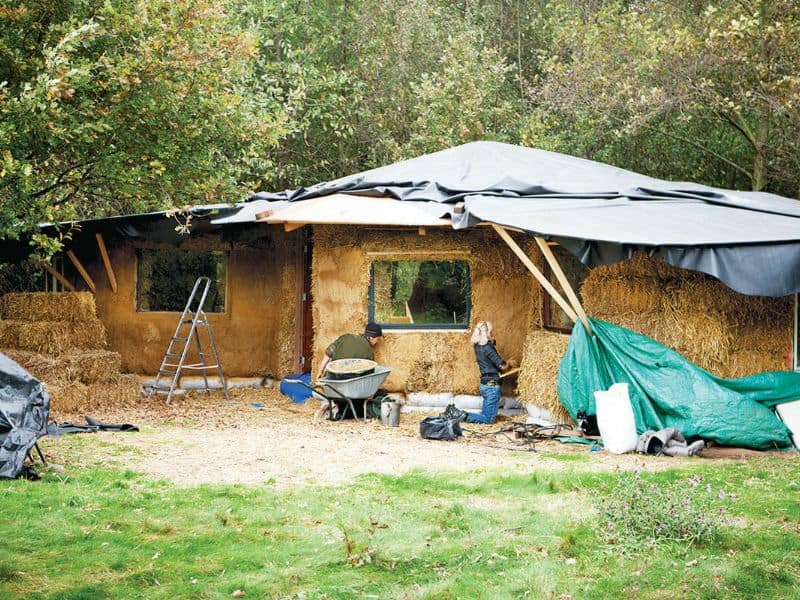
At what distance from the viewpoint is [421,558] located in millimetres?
5262

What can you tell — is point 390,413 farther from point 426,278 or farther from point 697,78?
point 697,78

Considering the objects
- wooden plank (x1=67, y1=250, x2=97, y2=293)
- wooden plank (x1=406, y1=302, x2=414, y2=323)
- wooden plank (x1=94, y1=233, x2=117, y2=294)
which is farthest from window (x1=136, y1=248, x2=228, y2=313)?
wooden plank (x1=406, y1=302, x2=414, y2=323)

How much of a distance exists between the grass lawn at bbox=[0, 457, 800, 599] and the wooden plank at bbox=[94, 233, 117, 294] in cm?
644

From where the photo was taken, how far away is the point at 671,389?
29.2 feet

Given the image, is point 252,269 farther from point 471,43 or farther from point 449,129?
point 471,43

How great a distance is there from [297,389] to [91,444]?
4275 millimetres

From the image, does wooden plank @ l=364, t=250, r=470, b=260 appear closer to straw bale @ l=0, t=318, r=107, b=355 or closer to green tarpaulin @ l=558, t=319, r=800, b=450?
green tarpaulin @ l=558, t=319, r=800, b=450

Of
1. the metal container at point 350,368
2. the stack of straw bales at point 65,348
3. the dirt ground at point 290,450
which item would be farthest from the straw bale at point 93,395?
the metal container at point 350,368

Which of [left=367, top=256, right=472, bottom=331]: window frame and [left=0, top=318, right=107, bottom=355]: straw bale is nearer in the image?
[left=0, top=318, right=107, bottom=355]: straw bale

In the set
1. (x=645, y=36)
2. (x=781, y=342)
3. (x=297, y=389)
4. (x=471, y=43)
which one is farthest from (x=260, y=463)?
(x=471, y=43)

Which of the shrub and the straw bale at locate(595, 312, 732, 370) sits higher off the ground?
the straw bale at locate(595, 312, 732, 370)

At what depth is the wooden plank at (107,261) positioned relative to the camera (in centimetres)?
1310

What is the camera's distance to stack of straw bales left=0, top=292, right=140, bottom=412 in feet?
35.8

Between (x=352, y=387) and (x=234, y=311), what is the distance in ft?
12.9
